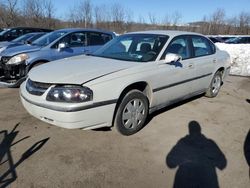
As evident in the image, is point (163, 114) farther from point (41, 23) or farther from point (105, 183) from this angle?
point (41, 23)

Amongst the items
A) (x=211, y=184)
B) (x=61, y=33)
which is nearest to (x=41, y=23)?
(x=61, y=33)

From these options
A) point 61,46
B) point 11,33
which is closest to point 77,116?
point 61,46

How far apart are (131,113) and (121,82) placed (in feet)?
1.90

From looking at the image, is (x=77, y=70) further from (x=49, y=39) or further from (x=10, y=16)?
(x=10, y=16)

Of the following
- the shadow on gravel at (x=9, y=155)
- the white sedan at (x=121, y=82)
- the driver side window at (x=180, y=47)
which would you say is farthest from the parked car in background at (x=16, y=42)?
the driver side window at (x=180, y=47)

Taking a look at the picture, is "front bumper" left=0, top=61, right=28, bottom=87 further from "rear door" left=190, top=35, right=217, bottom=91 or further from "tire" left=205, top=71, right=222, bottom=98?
"tire" left=205, top=71, right=222, bottom=98

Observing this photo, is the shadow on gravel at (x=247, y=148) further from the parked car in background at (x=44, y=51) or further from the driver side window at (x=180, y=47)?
the parked car in background at (x=44, y=51)

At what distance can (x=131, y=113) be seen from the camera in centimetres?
412

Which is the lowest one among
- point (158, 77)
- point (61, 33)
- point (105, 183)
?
point (105, 183)

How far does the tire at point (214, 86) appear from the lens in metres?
6.25

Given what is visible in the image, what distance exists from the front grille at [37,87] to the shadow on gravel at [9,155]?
2.43ft

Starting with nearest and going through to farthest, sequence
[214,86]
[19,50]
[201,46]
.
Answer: [201,46]
[214,86]
[19,50]

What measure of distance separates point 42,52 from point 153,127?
3.95m

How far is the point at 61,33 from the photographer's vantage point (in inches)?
309
